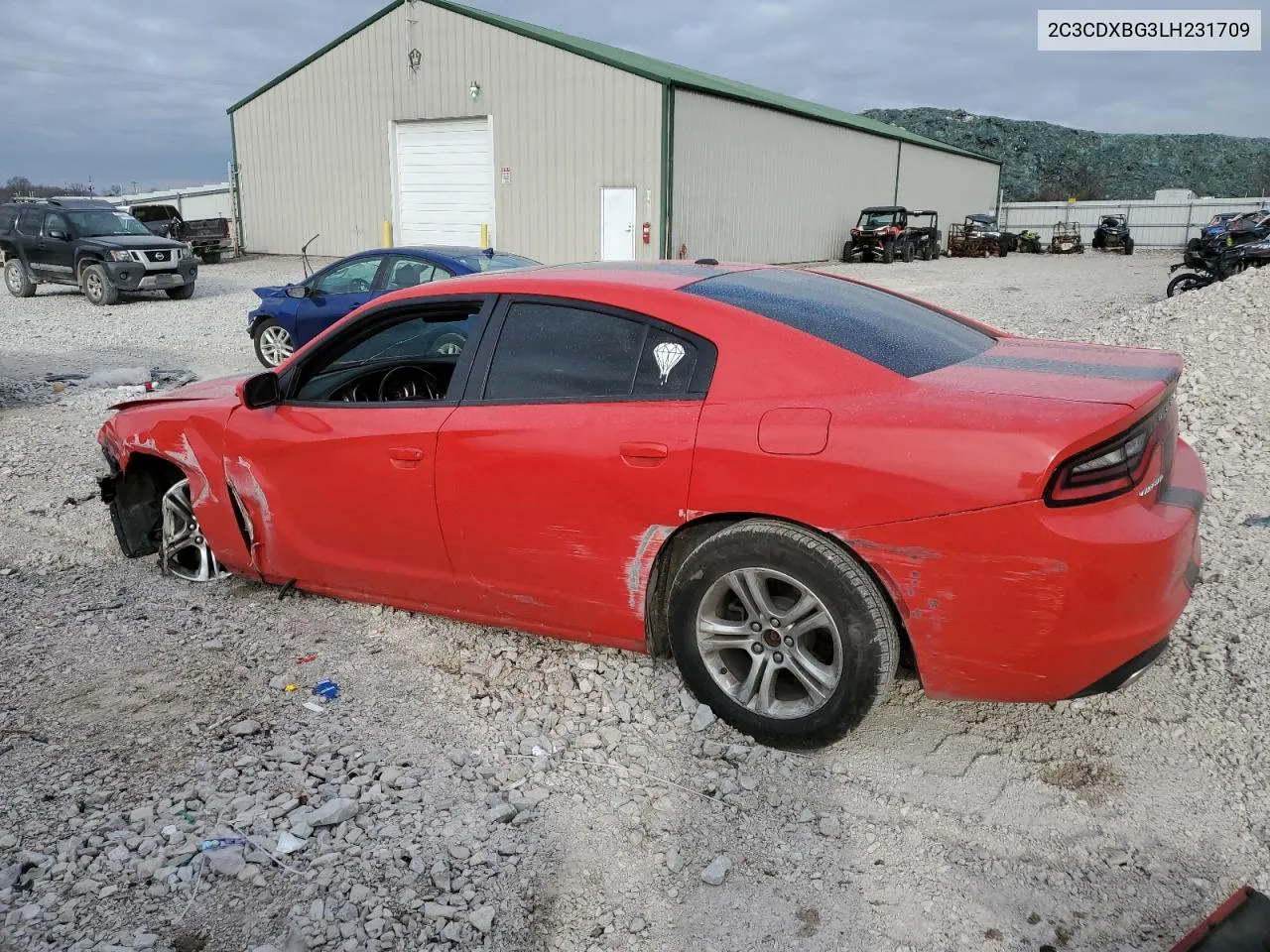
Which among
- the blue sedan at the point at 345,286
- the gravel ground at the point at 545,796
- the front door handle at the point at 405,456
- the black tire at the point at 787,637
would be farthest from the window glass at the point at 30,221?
the black tire at the point at 787,637

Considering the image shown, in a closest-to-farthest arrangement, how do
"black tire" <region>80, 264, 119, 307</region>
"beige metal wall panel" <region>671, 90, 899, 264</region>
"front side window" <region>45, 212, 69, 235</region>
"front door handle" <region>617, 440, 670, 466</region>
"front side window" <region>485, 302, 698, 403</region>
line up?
"front door handle" <region>617, 440, 670, 466</region>, "front side window" <region>485, 302, 698, 403</region>, "black tire" <region>80, 264, 119, 307</region>, "front side window" <region>45, 212, 69, 235</region>, "beige metal wall panel" <region>671, 90, 899, 264</region>

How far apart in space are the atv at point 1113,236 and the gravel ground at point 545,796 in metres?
41.8

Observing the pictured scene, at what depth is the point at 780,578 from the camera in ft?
9.87

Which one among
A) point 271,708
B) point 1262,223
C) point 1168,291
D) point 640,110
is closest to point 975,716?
point 271,708

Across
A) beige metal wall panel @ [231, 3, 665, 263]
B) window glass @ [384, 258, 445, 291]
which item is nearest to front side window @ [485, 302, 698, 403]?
window glass @ [384, 258, 445, 291]

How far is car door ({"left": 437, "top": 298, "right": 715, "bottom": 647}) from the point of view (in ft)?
10.5

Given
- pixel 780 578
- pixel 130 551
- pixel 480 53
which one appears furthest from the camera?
pixel 480 53

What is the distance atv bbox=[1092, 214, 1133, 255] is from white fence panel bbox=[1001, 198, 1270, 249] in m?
6.62

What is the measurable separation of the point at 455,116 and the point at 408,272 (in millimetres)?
17041

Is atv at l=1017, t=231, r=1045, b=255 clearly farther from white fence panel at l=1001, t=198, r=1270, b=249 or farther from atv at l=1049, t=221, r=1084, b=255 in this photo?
white fence panel at l=1001, t=198, r=1270, b=249

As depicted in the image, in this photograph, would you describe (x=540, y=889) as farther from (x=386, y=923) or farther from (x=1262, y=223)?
(x=1262, y=223)

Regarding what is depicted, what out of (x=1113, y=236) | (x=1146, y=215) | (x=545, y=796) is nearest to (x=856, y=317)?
(x=545, y=796)

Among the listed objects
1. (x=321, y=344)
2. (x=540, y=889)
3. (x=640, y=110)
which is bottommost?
(x=540, y=889)

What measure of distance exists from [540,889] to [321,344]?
2460 mm
